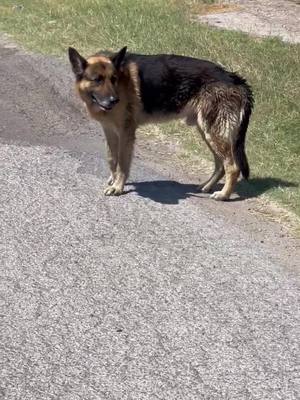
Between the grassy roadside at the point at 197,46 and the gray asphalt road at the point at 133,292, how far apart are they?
3.01ft

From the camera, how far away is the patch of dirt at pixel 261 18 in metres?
13.5

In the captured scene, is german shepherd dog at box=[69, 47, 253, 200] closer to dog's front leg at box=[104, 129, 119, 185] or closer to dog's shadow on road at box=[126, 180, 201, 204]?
dog's front leg at box=[104, 129, 119, 185]

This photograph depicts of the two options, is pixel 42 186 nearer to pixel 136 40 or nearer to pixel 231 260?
pixel 231 260

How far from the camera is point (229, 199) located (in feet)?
24.9

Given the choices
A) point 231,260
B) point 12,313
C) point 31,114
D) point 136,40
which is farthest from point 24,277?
point 136,40

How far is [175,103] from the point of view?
768cm

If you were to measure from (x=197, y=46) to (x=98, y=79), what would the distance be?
15.1 feet

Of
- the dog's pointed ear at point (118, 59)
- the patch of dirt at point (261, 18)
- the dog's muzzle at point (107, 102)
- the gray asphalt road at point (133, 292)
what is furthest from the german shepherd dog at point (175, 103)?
the patch of dirt at point (261, 18)

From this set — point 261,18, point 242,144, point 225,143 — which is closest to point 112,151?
point 225,143

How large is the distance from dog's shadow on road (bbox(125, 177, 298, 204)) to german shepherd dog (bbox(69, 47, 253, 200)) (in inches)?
6.0

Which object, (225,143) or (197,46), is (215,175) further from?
(197,46)

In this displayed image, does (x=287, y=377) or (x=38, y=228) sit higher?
(x=287, y=377)

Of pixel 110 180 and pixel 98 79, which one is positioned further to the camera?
pixel 110 180

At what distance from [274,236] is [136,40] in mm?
5768
